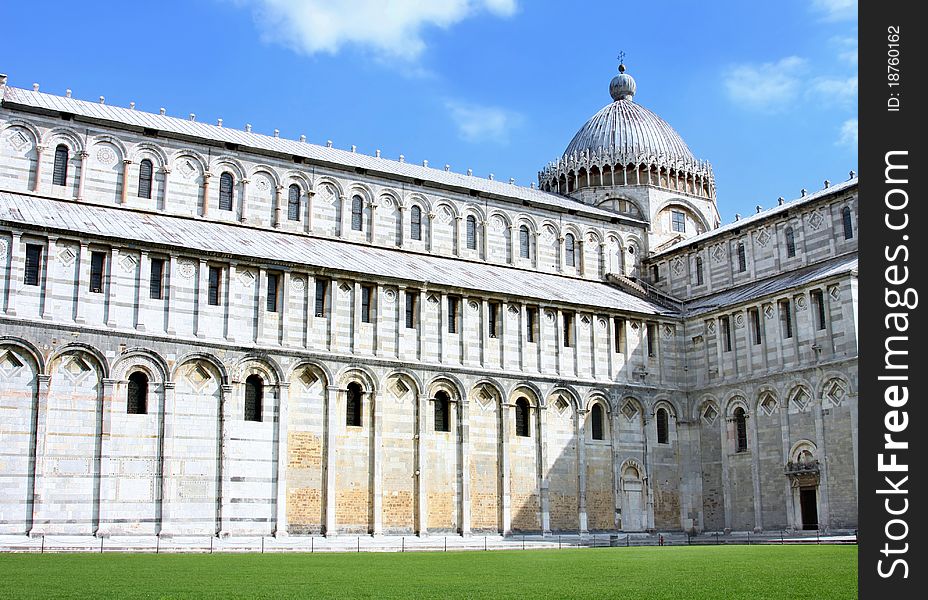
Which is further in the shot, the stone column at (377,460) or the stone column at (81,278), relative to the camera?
the stone column at (377,460)

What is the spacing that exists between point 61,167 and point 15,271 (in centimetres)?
954

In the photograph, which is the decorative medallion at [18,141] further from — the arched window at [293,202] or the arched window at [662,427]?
the arched window at [662,427]

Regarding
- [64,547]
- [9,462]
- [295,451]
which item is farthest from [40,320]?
[295,451]

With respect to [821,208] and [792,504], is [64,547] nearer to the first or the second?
[792,504]

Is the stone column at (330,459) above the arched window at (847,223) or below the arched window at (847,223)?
below

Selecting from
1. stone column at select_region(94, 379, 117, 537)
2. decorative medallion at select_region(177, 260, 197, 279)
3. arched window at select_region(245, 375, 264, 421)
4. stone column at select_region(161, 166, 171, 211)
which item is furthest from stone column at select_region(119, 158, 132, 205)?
stone column at select_region(94, 379, 117, 537)

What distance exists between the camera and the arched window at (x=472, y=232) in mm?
54656

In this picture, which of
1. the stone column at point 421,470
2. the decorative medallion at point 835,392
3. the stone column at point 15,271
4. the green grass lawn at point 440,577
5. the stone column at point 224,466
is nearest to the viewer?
the green grass lawn at point 440,577

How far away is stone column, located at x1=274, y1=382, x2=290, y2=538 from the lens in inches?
1539

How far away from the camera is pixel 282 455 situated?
3959 cm

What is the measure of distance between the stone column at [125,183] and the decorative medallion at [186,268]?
7578mm

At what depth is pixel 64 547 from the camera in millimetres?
32656

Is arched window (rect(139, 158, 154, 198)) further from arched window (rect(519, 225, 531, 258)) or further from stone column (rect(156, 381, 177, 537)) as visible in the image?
arched window (rect(519, 225, 531, 258))

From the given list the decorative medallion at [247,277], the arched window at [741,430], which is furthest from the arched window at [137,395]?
the arched window at [741,430]
